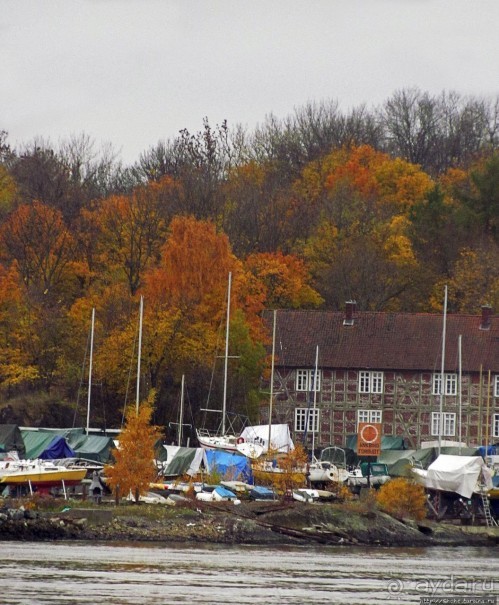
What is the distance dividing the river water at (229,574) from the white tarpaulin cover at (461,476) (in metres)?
13.0

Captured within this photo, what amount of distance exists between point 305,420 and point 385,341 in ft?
21.2

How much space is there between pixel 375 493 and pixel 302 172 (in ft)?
179

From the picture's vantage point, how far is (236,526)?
65.0 m

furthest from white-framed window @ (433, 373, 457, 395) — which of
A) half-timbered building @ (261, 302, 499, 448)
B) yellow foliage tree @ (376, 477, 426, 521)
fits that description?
yellow foliage tree @ (376, 477, 426, 521)

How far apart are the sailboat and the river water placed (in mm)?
20797

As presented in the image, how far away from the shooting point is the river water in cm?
4347

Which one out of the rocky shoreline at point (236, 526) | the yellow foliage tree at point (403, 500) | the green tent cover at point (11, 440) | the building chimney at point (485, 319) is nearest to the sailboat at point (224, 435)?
the green tent cover at point (11, 440)

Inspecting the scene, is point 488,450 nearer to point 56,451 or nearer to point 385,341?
point 385,341

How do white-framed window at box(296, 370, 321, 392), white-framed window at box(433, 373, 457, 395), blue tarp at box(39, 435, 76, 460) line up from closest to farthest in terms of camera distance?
blue tarp at box(39, 435, 76, 460) < white-framed window at box(433, 373, 457, 395) < white-framed window at box(296, 370, 321, 392)

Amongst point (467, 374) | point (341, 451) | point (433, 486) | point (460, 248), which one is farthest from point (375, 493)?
point (460, 248)

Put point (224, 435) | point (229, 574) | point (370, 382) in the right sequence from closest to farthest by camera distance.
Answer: point (229, 574)
point (224, 435)
point (370, 382)

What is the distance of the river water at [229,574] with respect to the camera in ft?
143

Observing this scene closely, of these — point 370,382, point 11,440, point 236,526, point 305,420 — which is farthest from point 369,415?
point 236,526

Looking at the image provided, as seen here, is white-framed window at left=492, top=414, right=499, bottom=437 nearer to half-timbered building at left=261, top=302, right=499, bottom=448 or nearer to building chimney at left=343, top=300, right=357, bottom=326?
half-timbered building at left=261, top=302, right=499, bottom=448
